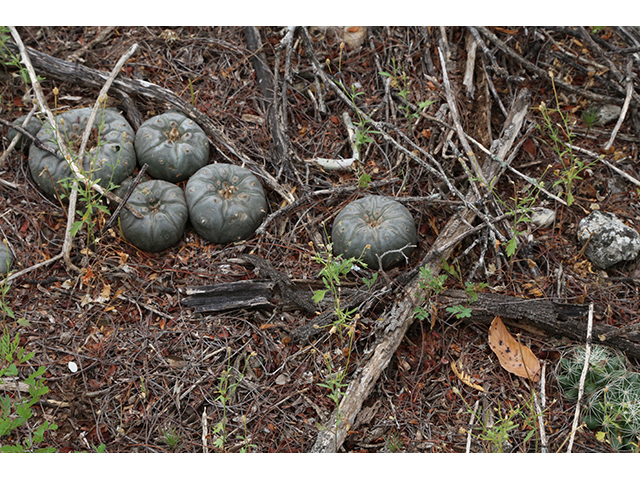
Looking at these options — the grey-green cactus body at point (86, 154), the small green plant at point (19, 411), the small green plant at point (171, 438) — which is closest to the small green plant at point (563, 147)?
the small green plant at point (171, 438)

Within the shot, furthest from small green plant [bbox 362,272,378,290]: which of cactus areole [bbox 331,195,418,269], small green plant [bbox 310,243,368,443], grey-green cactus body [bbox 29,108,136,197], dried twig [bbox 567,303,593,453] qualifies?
grey-green cactus body [bbox 29,108,136,197]

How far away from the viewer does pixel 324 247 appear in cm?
420

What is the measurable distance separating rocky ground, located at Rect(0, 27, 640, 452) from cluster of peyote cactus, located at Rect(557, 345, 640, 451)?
0.09 metres

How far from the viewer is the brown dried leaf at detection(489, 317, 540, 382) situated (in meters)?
3.52

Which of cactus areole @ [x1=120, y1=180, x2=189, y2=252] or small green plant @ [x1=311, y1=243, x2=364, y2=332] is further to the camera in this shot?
cactus areole @ [x1=120, y1=180, x2=189, y2=252]

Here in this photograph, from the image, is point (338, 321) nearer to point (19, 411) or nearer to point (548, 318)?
point (548, 318)

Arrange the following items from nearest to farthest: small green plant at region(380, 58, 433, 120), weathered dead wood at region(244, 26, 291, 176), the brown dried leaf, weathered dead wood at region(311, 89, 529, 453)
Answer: weathered dead wood at region(311, 89, 529, 453), the brown dried leaf, small green plant at region(380, 58, 433, 120), weathered dead wood at region(244, 26, 291, 176)

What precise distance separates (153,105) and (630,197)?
452cm

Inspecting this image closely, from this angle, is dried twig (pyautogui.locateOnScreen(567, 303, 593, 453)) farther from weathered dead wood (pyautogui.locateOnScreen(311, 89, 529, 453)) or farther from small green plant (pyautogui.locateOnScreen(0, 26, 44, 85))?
small green plant (pyautogui.locateOnScreen(0, 26, 44, 85))

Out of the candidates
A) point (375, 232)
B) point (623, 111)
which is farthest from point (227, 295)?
point (623, 111)

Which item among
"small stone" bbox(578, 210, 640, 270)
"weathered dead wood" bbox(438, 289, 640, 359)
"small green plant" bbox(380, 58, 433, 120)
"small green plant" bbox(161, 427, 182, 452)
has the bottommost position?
"small green plant" bbox(161, 427, 182, 452)

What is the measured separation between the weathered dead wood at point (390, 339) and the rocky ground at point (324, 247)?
1.7 inches

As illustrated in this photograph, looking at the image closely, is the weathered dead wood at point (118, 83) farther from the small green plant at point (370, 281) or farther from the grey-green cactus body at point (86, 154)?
the small green plant at point (370, 281)

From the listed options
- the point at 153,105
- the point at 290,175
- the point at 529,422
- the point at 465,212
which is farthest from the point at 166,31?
the point at 529,422
